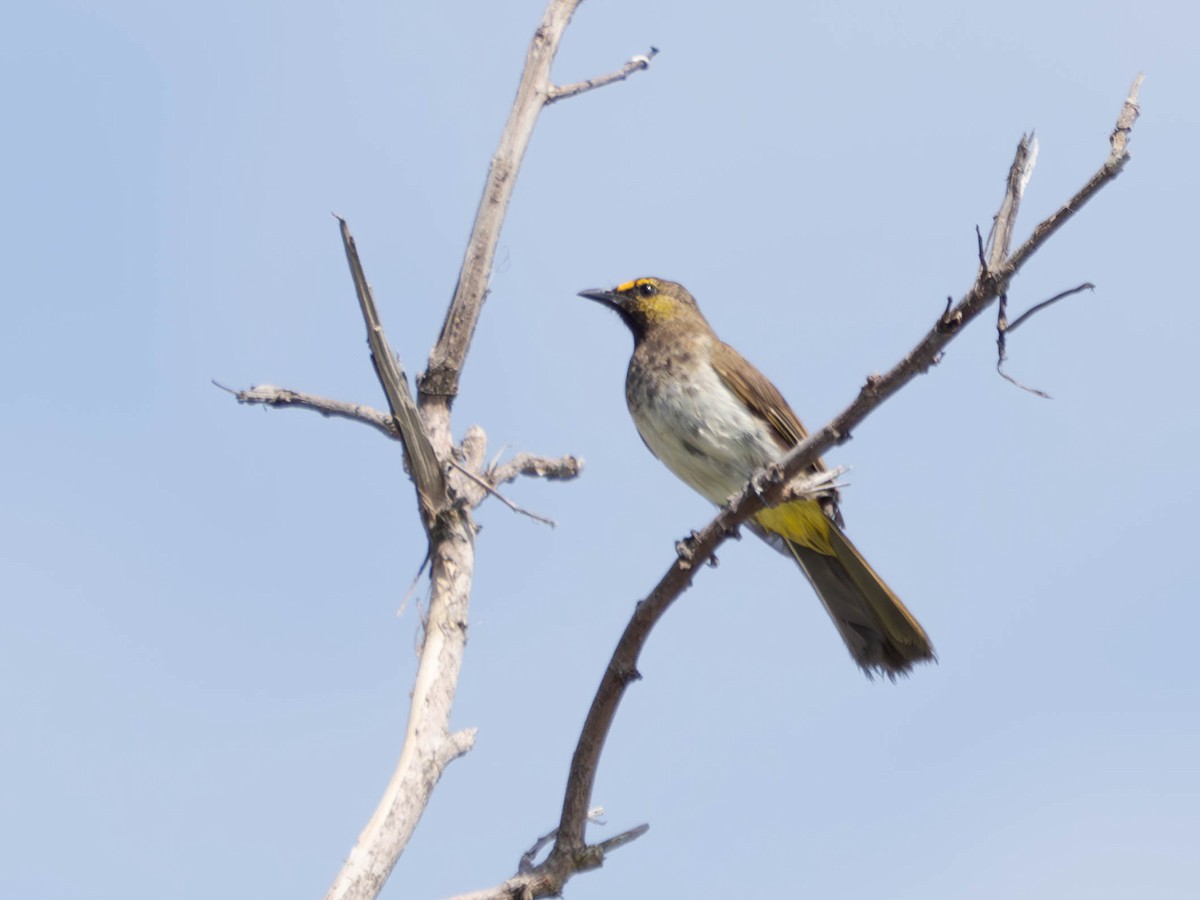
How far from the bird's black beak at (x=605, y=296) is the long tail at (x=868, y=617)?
85.8 inches

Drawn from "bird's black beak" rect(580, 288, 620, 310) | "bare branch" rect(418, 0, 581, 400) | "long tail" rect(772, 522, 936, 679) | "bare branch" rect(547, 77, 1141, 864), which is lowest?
"bare branch" rect(547, 77, 1141, 864)

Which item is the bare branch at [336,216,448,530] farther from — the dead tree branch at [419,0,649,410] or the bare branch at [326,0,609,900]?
the dead tree branch at [419,0,649,410]

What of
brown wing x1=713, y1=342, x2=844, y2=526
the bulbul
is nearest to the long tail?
the bulbul

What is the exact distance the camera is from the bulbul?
6.09 meters

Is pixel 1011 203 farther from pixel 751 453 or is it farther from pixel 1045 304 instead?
pixel 751 453

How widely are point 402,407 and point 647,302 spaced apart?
245cm

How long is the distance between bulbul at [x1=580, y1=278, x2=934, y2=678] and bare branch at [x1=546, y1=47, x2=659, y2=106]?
53.0 inches

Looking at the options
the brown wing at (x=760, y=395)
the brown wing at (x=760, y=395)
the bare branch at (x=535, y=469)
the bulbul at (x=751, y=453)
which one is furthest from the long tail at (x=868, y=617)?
the bare branch at (x=535, y=469)

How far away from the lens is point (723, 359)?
6871mm

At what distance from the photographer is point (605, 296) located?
788 centimetres

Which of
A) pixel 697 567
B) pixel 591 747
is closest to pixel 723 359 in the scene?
pixel 697 567

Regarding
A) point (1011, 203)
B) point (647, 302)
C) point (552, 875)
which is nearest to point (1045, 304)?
point (1011, 203)

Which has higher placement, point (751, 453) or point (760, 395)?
point (760, 395)

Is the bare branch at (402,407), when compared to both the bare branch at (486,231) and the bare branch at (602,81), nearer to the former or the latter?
the bare branch at (486,231)
